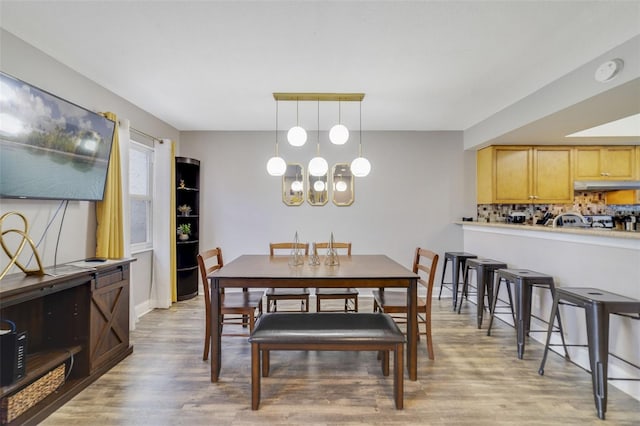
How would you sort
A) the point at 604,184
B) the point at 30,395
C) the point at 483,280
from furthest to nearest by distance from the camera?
1. the point at 604,184
2. the point at 483,280
3. the point at 30,395

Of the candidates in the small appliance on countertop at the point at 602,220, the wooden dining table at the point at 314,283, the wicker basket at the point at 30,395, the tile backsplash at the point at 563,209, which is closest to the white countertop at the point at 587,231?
the tile backsplash at the point at 563,209

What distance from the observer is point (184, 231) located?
4176 mm

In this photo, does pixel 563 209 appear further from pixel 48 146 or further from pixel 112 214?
pixel 48 146

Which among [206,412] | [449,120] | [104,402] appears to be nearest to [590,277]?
[449,120]

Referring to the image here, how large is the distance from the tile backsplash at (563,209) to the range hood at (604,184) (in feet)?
1.44

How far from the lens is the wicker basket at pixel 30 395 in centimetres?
162

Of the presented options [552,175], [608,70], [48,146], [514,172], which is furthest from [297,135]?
[552,175]

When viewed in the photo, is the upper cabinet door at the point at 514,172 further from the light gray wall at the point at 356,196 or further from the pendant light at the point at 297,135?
the pendant light at the point at 297,135

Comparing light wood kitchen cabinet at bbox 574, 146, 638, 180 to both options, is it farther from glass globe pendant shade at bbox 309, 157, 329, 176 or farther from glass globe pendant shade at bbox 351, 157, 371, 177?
glass globe pendant shade at bbox 309, 157, 329, 176

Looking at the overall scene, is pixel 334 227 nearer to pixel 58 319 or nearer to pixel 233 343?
pixel 233 343

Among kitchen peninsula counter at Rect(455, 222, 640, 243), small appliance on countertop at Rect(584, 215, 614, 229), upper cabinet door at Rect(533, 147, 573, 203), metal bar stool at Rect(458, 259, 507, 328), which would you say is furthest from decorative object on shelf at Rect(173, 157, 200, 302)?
small appliance on countertop at Rect(584, 215, 614, 229)

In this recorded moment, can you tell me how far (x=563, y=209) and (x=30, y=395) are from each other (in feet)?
20.3

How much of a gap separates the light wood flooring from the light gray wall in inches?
72.7

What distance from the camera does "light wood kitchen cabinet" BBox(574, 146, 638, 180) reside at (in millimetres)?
4203
